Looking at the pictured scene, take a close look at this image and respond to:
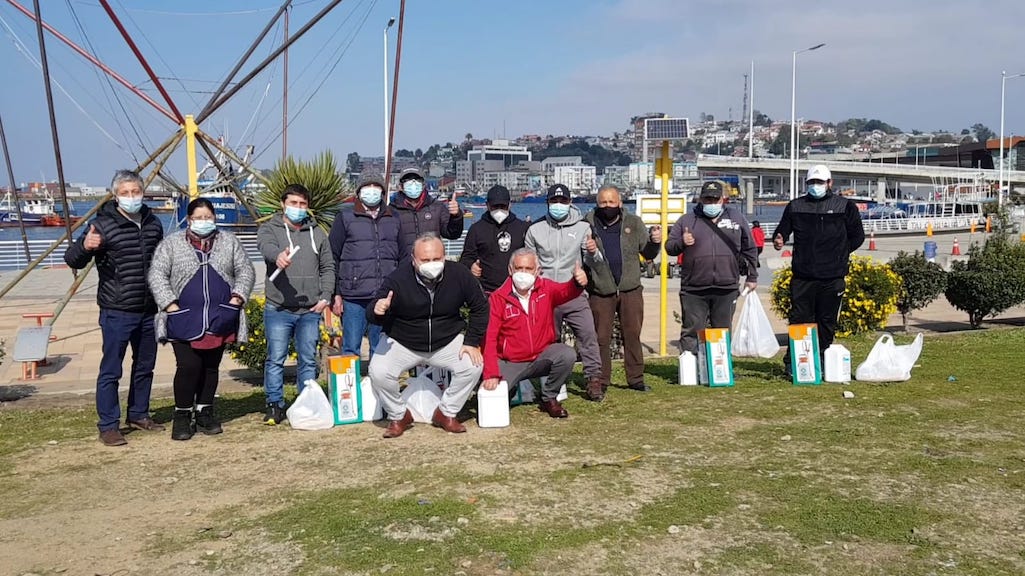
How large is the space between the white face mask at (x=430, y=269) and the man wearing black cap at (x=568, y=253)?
1.28 m

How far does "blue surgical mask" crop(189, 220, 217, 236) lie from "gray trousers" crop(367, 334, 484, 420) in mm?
1514

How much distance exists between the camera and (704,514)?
468cm

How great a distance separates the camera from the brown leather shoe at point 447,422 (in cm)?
656

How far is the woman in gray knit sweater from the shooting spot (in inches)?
248

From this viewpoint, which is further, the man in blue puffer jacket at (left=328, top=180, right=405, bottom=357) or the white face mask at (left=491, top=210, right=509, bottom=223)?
the white face mask at (left=491, top=210, right=509, bottom=223)

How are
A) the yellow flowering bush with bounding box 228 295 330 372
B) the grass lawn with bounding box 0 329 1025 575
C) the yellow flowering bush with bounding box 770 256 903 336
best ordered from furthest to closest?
1. the yellow flowering bush with bounding box 770 256 903 336
2. the yellow flowering bush with bounding box 228 295 330 372
3. the grass lawn with bounding box 0 329 1025 575

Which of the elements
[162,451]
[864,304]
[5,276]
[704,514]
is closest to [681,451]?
[704,514]

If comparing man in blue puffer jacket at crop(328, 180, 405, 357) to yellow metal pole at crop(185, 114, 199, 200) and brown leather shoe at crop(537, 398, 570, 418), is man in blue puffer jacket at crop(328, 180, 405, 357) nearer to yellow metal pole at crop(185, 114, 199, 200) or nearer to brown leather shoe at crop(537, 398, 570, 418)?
brown leather shoe at crop(537, 398, 570, 418)

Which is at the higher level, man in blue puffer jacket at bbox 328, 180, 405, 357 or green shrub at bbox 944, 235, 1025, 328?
man in blue puffer jacket at bbox 328, 180, 405, 357

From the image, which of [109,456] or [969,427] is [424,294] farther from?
[969,427]

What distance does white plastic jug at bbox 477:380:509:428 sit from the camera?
21.9 feet

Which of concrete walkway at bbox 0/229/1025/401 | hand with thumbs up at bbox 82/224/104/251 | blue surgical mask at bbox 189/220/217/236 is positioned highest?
blue surgical mask at bbox 189/220/217/236

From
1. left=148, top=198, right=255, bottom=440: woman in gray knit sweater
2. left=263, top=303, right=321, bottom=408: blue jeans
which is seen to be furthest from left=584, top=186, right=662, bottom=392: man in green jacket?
left=148, top=198, right=255, bottom=440: woman in gray knit sweater

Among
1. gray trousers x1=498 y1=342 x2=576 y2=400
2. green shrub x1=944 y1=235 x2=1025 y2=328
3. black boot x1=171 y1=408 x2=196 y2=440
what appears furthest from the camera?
green shrub x1=944 y1=235 x2=1025 y2=328
